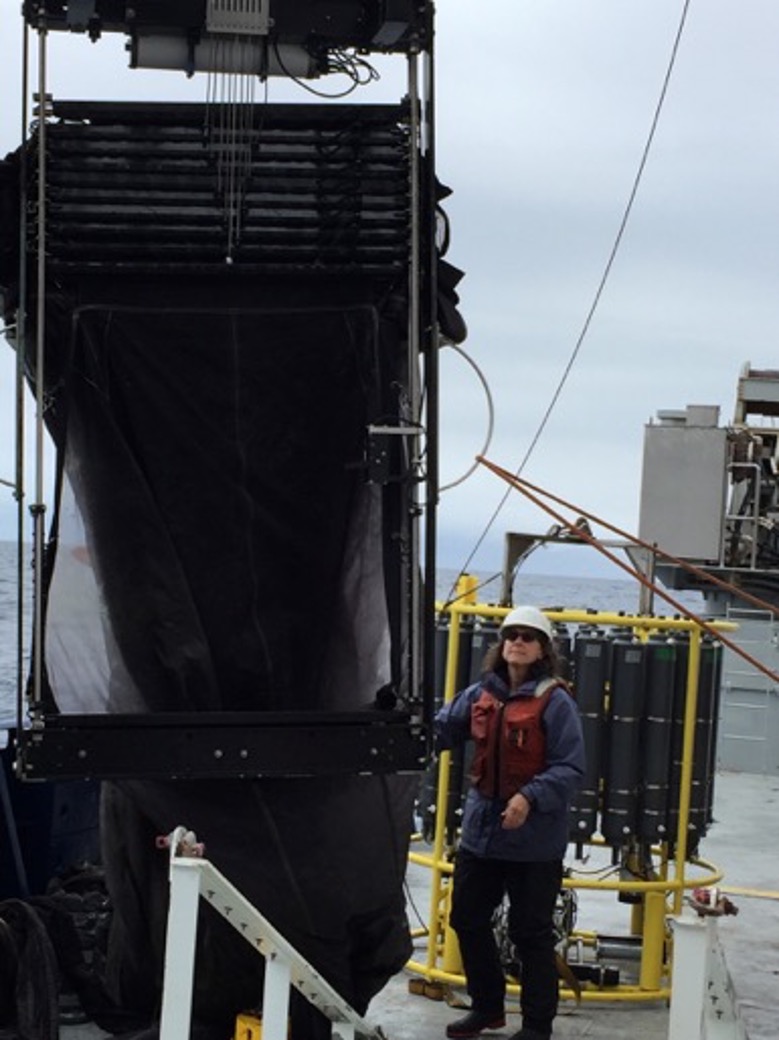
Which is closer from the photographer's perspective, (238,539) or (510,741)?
(238,539)

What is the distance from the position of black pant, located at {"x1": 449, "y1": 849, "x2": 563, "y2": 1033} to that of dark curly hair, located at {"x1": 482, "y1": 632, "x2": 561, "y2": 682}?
78cm

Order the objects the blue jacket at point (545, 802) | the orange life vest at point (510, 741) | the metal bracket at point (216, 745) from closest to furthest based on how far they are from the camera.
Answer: the metal bracket at point (216, 745), the blue jacket at point (545, 802), the orange life vest at point (510, 741)

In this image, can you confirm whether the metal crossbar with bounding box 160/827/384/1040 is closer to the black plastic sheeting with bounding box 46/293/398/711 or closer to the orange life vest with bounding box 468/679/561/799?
the black plastic sheeting with bounding box 46/293/398/711

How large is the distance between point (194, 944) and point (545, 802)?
3.05 m

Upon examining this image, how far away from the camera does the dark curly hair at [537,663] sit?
8.42 m

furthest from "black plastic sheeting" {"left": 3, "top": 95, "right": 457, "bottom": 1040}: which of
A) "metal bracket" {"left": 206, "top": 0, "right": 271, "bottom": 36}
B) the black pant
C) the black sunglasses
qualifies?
the black sunglasses

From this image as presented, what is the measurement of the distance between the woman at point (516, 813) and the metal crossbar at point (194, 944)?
172cm

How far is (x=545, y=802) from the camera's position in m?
8.04

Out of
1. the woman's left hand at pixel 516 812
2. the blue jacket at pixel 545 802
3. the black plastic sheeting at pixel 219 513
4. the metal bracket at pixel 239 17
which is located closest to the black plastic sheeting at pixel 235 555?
the black plastic sheeting at pixel 219 513

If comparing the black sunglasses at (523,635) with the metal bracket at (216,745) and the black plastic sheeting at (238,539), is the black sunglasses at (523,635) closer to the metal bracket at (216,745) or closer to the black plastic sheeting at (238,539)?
the black plastic sheeting at (238,539)

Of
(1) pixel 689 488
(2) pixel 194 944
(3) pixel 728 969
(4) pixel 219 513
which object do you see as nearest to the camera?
(2) pixel 194 944

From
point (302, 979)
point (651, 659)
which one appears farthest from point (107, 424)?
point (651, 659)

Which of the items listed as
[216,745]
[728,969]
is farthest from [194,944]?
[728,969]

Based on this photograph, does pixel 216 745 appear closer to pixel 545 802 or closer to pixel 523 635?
pixel 545 802
